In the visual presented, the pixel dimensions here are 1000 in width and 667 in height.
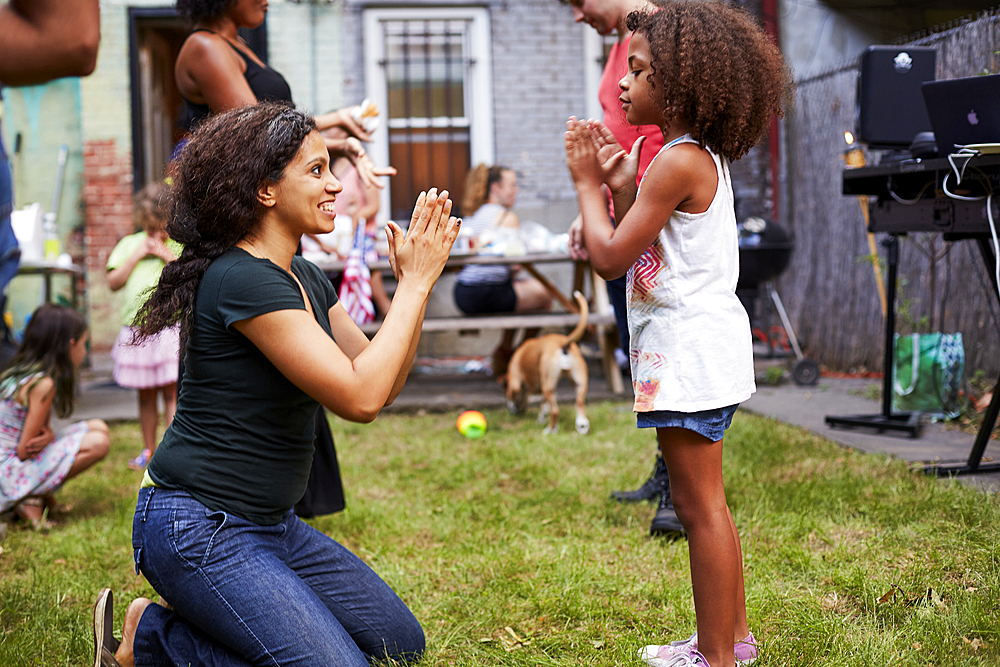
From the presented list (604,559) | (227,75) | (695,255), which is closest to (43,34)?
(227,75)

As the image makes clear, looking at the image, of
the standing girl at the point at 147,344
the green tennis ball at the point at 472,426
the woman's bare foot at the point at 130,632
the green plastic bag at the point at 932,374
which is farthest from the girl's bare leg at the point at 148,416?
the green plastic bag at the point at 932,374

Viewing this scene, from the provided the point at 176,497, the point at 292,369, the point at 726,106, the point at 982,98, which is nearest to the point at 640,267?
the point at 726,106

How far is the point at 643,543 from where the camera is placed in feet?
9.56

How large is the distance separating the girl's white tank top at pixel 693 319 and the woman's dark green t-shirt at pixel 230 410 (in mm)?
794

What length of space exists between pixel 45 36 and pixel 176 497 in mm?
981

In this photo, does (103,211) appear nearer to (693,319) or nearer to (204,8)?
(204,8)

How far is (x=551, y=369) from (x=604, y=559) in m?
2.40

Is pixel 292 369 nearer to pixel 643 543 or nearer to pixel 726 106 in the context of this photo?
pixel 726 106

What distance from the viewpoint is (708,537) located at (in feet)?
6.09

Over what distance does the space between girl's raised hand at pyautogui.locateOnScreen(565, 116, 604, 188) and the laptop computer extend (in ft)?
5.62

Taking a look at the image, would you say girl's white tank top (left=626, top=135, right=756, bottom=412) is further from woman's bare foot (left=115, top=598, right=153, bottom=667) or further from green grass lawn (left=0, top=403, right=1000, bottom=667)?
woman's bare foot (left=115, top=598, right=153, bottom=667)

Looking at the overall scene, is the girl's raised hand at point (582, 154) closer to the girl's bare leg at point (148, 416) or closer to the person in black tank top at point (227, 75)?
the person in black tank top at point (227, 75)

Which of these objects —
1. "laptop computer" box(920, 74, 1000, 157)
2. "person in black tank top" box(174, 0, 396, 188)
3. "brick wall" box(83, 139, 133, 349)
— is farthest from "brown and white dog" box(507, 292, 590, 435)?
"brick wall" box(83, 139, 133, 349)

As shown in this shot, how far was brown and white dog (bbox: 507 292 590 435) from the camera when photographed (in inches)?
197
